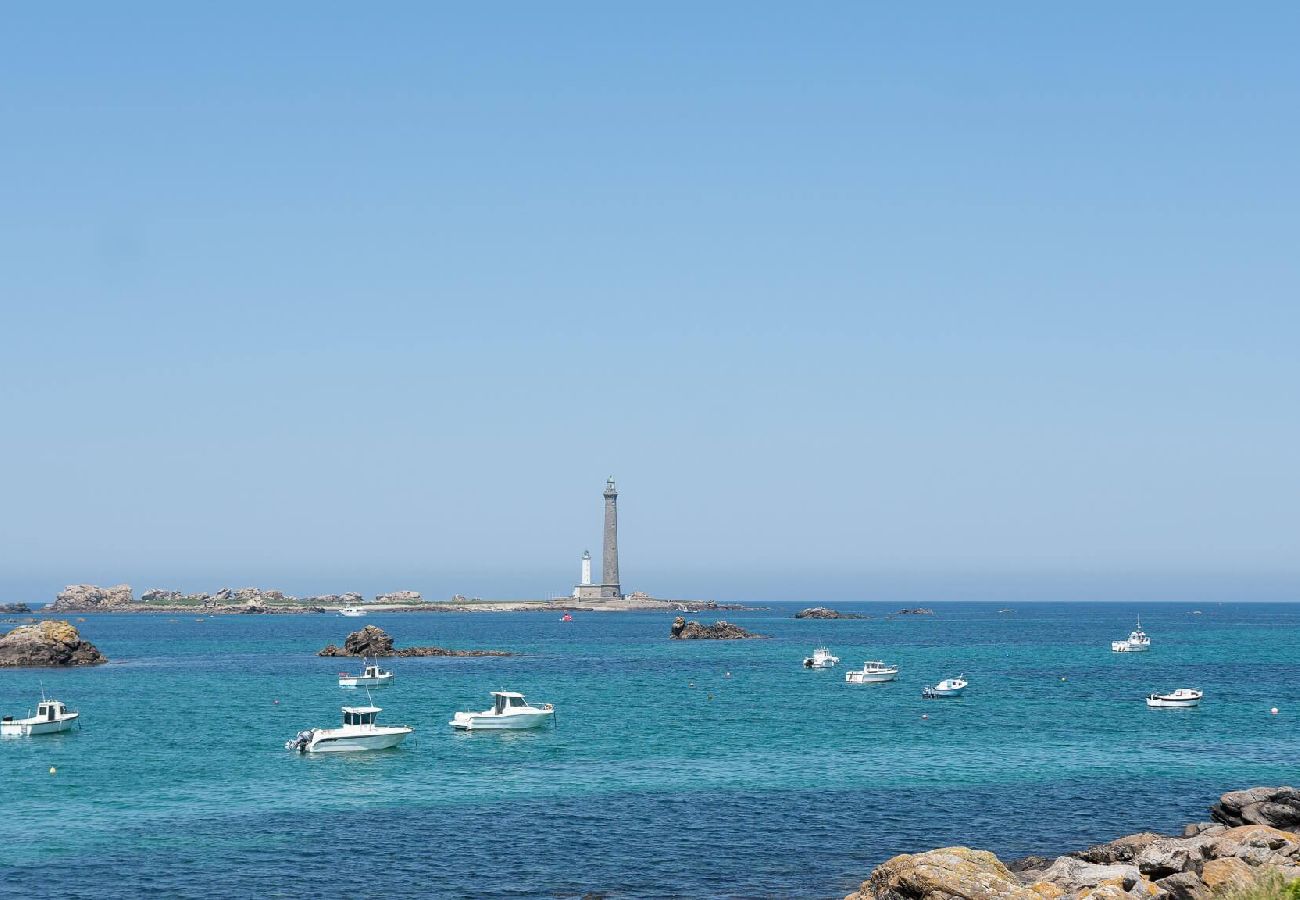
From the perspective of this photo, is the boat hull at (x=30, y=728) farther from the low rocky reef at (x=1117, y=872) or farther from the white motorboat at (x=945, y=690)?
the white motorboat at (x=945, y=690)

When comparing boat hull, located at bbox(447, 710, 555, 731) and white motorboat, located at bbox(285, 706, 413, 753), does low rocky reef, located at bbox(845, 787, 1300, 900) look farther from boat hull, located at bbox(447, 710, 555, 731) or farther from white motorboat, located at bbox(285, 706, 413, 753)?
boat hull, located at bbox(447, 710, 555, 731)

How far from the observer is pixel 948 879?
1103 inches

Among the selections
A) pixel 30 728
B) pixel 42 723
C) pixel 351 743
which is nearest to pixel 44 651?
pixel 42 723

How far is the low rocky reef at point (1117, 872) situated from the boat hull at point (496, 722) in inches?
1653

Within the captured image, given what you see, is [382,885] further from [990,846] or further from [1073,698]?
[1073,698]

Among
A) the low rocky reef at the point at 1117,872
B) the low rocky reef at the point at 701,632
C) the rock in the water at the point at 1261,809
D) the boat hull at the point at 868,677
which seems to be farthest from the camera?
the low rocky reef at the point at 701,632

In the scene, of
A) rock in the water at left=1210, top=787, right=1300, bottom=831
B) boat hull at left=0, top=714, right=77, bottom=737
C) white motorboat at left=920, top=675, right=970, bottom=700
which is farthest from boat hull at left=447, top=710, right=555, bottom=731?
rock in the water at left=1210, top=787, right=1300, bottom=831

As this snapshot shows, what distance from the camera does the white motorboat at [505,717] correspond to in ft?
241

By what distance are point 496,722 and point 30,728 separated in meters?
27.6

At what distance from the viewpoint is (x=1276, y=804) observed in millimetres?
40125

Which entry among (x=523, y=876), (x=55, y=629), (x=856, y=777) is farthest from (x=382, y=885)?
(x=55, y=629)

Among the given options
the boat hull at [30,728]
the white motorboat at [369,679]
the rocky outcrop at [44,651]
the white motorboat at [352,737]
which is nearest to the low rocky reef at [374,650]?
the rocky outcrop at [44,651]

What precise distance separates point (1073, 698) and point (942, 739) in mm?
28318

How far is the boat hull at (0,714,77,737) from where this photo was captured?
73.8m
